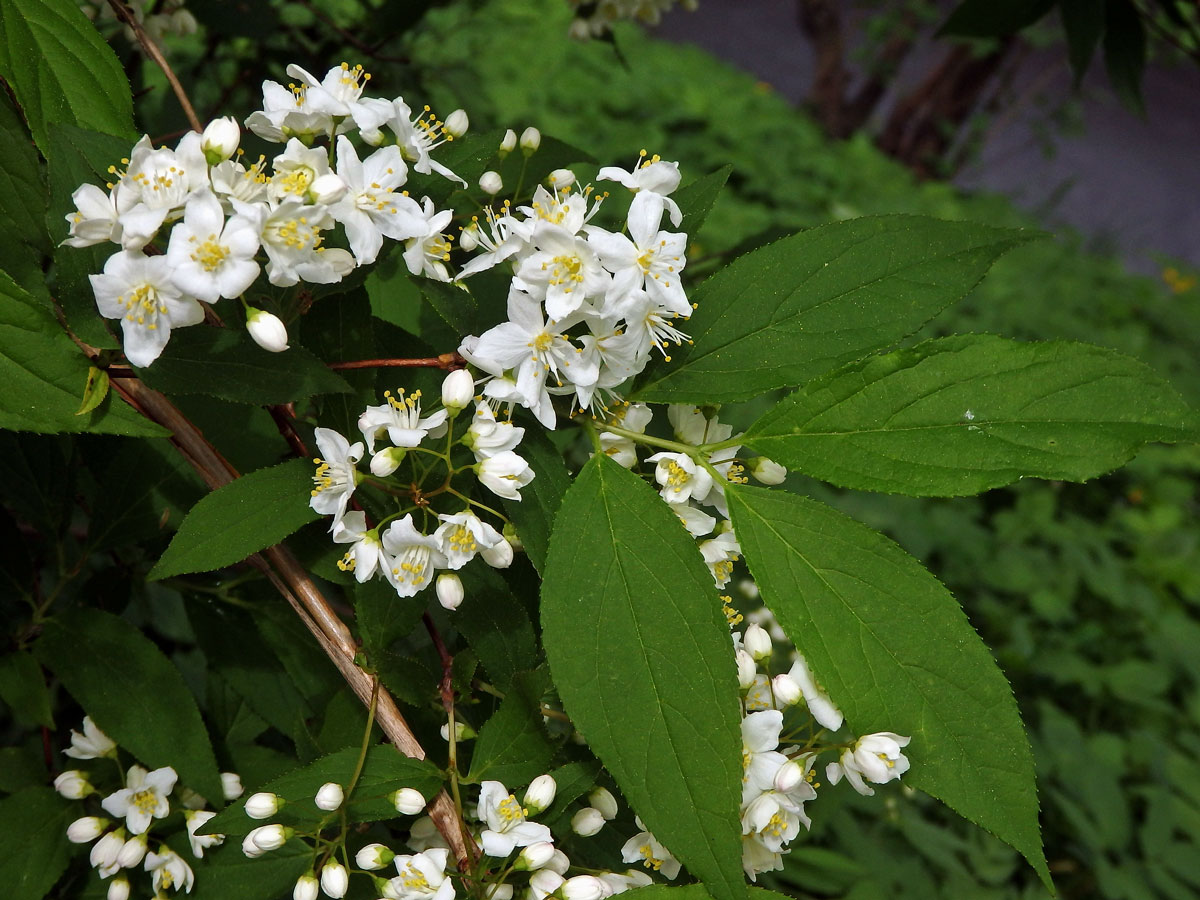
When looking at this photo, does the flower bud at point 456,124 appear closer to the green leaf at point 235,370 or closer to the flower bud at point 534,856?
the green leaf at point 235,370

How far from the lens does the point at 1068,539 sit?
13.9 ft

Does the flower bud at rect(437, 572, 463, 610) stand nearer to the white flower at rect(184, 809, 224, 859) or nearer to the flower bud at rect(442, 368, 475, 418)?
the flower bud at rect(442, 368, 475, 418)

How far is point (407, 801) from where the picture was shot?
3.04ft

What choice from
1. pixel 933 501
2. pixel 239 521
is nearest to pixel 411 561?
pixel 239 521

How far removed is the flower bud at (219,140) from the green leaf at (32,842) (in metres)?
0.84

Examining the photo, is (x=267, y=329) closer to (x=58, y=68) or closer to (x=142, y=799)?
(x=58, y=68)

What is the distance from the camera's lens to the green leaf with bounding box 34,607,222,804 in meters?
1.07

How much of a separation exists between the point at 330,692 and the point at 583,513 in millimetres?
499

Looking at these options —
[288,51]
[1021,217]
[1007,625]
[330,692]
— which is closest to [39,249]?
[330,692]

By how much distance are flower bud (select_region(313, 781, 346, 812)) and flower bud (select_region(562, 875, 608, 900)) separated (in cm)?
24

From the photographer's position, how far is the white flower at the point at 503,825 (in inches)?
36.0

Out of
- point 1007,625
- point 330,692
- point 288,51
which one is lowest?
point 1007,625

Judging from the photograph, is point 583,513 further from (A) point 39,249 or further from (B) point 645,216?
(A) point 39,249

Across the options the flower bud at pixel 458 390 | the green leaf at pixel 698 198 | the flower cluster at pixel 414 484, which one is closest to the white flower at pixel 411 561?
the flower cluster at pixel 414 484
